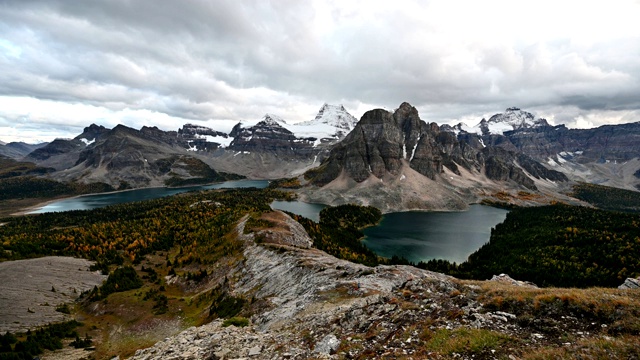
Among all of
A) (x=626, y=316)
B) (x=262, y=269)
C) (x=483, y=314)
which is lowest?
(x=262, y=269)

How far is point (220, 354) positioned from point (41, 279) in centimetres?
6102

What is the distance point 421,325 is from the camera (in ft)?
64.0

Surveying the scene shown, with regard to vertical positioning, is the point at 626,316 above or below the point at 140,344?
above

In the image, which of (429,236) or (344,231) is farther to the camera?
(429,236)

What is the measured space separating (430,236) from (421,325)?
136076 mm

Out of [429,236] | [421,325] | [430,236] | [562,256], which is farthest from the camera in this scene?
[430,236]

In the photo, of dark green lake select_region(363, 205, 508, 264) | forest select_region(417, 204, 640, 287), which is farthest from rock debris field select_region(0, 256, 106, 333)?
dark green lake select_region(363, 205, 508, 264)

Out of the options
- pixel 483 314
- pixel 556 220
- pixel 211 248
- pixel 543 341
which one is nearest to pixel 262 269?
pixel 211 248

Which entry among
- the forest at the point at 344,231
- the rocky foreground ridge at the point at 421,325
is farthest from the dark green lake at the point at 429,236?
the rocky foreground ridge at the point at 421,325

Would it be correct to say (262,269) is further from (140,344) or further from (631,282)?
(631,282)

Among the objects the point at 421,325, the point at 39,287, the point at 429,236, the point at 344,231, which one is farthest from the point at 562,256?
the point at 39,287

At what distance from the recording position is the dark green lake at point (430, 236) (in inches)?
4732

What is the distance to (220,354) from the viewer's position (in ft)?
73.4

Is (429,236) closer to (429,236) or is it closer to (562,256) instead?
(429,236)
